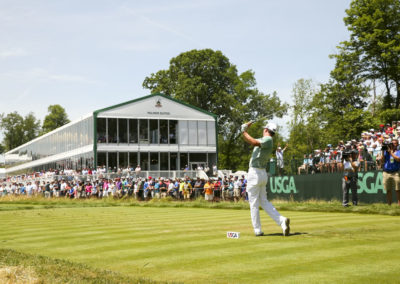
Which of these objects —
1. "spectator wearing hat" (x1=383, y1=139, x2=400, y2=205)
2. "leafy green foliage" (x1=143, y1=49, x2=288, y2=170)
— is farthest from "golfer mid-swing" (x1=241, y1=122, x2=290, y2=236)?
"leafy green foliage" (x1=143, y1=49, x2=288, y2=170)

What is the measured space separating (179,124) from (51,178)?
1436 centimetres

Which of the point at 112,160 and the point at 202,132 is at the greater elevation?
the point at 202,132

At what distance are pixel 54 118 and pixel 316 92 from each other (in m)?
66.5

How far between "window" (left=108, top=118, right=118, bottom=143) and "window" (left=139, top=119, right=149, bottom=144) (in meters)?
2.53

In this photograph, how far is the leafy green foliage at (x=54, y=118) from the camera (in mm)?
104250

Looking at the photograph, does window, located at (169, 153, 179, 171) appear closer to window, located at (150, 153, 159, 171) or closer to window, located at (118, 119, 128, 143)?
window, located at (150, 153, 159, 171)

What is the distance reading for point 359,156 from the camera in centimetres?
2067

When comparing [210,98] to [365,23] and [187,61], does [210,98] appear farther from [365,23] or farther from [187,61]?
[365,23]

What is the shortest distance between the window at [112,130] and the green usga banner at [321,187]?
2486cm

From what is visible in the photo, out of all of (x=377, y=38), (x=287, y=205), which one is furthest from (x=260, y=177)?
(x=377, y=38)

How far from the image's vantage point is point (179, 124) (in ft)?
169

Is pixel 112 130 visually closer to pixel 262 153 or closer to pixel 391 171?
pixel 391 171

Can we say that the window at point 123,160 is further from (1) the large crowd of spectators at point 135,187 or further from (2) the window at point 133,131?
(1) the large crowd of spectators at point 135,187

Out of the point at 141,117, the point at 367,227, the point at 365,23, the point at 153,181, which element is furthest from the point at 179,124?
the point at 367,227
